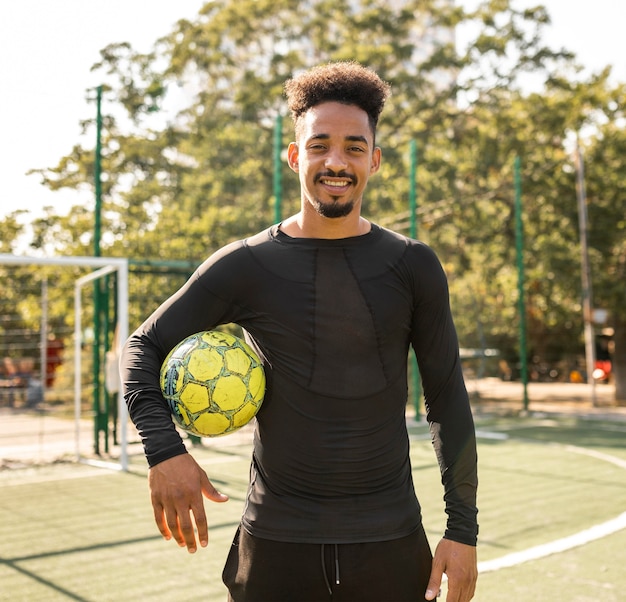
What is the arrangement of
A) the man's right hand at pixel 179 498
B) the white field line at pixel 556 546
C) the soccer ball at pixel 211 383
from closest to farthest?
1. the man's right hand at pixel 179 498
2. the soccer ball at pixel 211 383
3. the white field line at pixel 556 546

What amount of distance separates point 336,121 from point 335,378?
703 millimetres

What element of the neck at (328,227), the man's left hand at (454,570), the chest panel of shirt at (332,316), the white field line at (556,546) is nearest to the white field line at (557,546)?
the white field line at (556,546)

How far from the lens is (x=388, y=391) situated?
6.56ft

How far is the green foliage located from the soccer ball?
986 centimetres

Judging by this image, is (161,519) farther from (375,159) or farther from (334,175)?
(375,159)

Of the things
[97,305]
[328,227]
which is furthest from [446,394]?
A: [97,305]

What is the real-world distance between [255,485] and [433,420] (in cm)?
54

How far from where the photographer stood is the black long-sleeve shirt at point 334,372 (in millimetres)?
1925

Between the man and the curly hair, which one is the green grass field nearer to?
the man

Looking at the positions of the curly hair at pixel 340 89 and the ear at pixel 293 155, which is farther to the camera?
the ear at pixel 293 155

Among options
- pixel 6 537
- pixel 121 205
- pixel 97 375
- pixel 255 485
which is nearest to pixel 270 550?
pixel 255 485

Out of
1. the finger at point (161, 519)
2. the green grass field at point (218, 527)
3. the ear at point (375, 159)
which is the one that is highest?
the ear at point (375, 159)

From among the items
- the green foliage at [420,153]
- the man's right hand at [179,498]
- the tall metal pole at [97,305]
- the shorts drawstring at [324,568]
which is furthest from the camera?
the green foliage at [420,153]

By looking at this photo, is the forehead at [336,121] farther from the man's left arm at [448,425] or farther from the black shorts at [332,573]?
the black shorts at [332,573]
